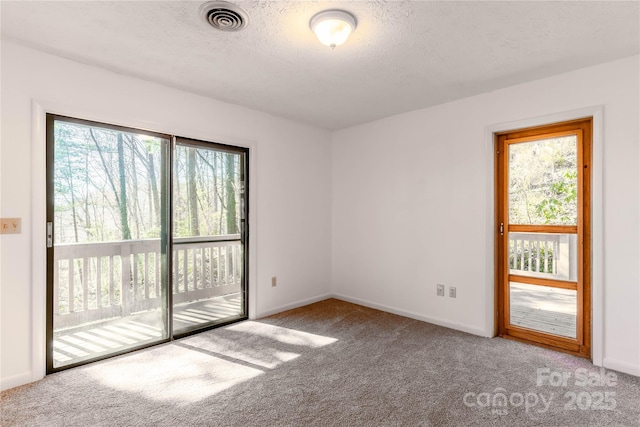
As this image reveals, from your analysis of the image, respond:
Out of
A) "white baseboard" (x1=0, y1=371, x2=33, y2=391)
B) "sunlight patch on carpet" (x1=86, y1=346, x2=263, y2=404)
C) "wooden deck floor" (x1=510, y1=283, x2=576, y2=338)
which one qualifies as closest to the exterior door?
"wooden deck floor" (x1=510, y1=283, x2=576, y2=338)

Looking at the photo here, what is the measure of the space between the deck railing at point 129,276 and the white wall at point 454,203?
72.7 inches

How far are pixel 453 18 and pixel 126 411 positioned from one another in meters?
3.27

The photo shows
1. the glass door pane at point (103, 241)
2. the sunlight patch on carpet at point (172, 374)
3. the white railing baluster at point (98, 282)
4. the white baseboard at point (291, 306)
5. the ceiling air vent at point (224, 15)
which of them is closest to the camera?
the ceiling air vent at point (224, 15)

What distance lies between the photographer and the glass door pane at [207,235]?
3.39m

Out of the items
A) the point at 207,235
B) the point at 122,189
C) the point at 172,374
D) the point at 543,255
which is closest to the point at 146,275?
the point at 207,235

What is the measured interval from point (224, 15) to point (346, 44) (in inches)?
34.3

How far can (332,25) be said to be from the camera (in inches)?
81.5

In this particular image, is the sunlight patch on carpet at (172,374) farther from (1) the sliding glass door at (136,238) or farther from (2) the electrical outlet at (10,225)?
(2) the electrical outlet at (10,225)

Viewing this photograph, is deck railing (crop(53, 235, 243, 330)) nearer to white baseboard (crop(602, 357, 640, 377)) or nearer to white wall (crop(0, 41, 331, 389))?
white wall (crop(0, 41, 331, 389))

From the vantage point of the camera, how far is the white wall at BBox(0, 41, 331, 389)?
7.86 feet

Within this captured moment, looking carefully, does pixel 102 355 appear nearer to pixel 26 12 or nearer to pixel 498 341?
pixel 26 12

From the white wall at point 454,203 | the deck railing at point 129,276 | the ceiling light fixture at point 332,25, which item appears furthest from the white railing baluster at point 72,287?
the white wall at point 454,203

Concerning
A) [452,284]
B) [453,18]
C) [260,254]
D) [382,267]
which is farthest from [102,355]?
[453,18]

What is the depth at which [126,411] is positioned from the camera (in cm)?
211
